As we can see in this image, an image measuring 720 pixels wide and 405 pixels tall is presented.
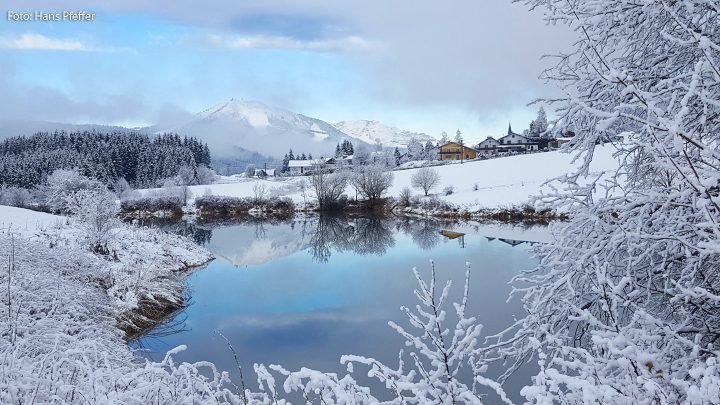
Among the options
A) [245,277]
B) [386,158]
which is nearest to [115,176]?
[386,158]

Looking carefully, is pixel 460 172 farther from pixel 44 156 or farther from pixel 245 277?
pixel 44 156

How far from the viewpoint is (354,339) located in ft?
43.0

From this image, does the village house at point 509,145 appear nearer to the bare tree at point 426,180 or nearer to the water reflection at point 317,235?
the bare tree at point 426,180

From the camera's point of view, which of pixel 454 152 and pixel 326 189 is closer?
pixel 326 189

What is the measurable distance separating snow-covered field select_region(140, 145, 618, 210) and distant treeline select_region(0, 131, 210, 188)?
22.9 metres

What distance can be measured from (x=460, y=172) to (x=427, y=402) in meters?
63.2

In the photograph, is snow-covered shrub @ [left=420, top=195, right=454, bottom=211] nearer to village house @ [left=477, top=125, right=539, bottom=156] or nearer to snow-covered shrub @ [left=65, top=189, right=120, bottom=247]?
snow-covered shrub @ [left=65, top=189, right=120, bottom=247]

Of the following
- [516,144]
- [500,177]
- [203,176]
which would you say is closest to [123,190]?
[203,176]

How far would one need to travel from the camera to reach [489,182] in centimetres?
5700

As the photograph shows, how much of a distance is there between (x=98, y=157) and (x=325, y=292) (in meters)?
76.7

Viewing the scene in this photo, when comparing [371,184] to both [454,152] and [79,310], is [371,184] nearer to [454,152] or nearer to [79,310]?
[79,310]

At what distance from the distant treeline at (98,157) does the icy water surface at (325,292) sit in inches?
2039

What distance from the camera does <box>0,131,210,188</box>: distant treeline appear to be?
2958 inches

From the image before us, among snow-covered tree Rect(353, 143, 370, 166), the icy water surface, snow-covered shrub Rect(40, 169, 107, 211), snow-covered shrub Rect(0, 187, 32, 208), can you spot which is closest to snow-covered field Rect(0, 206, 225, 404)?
the icy water surface
